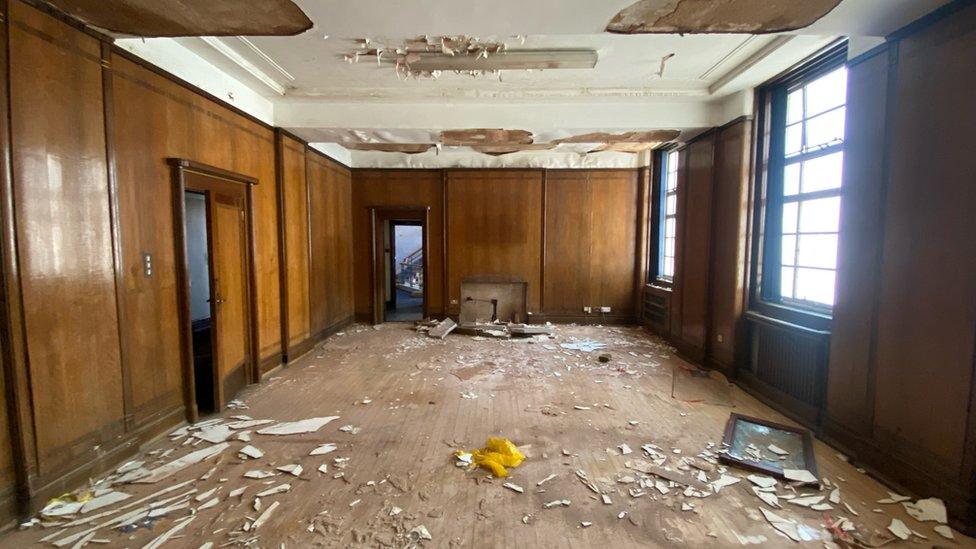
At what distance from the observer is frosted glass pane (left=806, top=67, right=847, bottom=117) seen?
340cm

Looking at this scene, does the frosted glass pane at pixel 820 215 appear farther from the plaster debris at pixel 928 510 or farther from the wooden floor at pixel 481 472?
the plaster debris at pixel 928 510

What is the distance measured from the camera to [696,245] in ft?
17.2

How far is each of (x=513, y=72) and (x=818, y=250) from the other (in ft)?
11.3

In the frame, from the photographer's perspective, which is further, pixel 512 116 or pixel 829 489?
pixel 512 116

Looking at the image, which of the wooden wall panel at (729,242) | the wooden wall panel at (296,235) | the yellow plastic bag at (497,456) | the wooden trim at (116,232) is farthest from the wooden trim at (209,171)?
the wooden wall panel at (729,242)

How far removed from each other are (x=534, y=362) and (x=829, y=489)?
315 cm

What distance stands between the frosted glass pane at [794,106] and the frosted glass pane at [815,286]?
1524 mm

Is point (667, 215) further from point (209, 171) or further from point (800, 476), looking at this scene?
point (209, 171)

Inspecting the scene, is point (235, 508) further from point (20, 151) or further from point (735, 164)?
point (735, 164)

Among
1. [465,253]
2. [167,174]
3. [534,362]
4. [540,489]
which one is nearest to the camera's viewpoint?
[540,489]

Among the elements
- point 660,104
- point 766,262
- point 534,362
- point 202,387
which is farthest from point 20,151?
point 766,262

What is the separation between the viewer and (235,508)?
2.35 metres

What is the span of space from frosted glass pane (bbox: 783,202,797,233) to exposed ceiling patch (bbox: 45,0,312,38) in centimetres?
458

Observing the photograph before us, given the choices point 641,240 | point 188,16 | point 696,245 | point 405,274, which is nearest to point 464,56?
point 188,16
